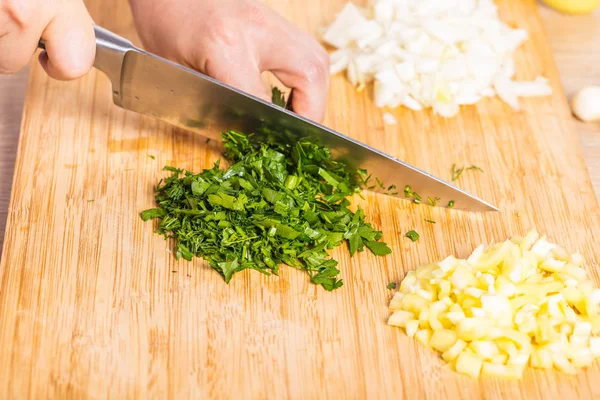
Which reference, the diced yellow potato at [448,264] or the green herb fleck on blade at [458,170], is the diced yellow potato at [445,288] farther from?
the green herb fleck on blade at [458,170]

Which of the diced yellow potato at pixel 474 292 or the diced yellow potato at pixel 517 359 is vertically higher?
the diced yellow potato at pixel 474 292

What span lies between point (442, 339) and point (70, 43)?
4.48 feet

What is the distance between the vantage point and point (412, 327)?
1.93 meters

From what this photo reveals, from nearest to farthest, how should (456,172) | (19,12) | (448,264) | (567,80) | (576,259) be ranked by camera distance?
1. (19,12)
2. (448,264)
3. (576,259)
4. (456,172)
5. (567,80)

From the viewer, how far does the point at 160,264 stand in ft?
6.87

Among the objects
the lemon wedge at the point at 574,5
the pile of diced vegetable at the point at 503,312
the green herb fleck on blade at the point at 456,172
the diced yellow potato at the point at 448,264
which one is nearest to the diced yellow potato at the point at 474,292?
the pile of diced vegetable at the point at 503,312

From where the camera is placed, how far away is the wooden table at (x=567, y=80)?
2.58m

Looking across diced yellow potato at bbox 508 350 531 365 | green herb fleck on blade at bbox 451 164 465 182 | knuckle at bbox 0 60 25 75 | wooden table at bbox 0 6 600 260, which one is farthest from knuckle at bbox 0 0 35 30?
diced yellow potato at bbox 508 350 531 365

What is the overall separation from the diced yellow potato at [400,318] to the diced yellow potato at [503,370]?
0.25 m

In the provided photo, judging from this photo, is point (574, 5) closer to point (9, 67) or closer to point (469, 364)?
point (469, 364)

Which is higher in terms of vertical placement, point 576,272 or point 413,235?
point 413,235

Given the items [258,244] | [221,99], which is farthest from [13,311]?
[221,99]

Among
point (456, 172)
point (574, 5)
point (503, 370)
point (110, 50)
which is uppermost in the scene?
point (574, 5)

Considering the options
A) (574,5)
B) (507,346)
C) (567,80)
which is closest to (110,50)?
(507,346)
